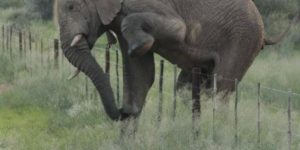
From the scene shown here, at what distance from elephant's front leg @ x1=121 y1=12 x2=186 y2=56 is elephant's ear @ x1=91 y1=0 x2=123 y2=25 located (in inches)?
12.0

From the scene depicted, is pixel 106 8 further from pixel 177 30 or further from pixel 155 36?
pixel 177 30

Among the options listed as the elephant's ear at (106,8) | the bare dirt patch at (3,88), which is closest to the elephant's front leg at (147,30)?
the elephant's ear at (106,8)

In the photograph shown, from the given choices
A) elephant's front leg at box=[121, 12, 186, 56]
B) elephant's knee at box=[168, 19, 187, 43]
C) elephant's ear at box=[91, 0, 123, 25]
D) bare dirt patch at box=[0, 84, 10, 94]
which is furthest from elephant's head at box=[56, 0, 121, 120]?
bare dirt patch at box=[0, 84, 10, 94]

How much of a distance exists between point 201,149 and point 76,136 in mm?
2220

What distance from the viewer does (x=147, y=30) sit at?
25.3 ft

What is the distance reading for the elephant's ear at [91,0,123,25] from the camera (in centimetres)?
793

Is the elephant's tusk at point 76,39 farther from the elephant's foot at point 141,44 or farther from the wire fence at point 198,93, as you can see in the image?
the wire fence at point 198,93

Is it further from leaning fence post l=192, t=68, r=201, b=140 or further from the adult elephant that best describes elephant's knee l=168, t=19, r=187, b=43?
leaning fence post l=192, t=68, r=201, b=140

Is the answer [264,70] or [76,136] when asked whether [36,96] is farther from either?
[264,70]

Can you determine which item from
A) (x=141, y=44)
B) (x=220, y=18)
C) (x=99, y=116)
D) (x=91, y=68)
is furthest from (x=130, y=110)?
(x=220, y=18)

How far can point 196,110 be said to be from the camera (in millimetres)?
8258

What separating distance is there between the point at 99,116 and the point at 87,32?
2.11 m

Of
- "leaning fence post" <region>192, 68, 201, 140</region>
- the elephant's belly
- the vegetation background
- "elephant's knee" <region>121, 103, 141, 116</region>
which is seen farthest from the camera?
"elephant's knee" <region>121, 103, 141, 116</region>

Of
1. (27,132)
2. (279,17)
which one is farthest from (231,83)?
(279,17)
